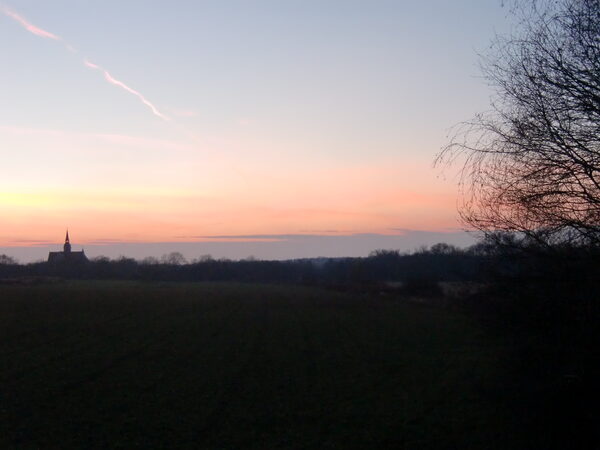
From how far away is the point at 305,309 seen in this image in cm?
5169

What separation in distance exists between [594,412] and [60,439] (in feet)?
35.8

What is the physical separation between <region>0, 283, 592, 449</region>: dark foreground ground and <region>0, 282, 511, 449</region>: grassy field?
56mm

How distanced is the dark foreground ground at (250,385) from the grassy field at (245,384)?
56mm

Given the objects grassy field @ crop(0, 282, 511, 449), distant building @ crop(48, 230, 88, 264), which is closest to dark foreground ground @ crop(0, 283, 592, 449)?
grassy field @ crop(0, 282, 511, 449)

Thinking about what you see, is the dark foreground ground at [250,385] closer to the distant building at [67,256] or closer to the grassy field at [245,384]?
the grassy field at [245,384]

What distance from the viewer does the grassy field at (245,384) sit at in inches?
518

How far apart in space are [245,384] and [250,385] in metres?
0.26

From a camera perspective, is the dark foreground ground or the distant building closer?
the dark foreground ground

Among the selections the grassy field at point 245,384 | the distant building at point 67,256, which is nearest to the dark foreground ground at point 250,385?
the grassy field at point 245,384

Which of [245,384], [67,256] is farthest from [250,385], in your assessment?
[67,256]

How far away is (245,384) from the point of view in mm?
19797

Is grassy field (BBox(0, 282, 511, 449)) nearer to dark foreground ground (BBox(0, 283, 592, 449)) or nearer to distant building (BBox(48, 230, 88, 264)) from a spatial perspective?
dark foreground ground (BBox(0, 283, 592, 449))

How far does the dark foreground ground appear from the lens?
42.5ft

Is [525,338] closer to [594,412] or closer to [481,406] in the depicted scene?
[594,412]
